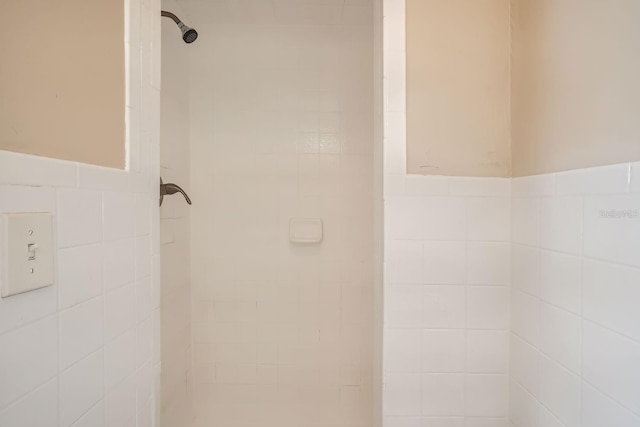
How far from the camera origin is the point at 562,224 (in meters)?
0.82

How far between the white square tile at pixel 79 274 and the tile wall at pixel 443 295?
77cm

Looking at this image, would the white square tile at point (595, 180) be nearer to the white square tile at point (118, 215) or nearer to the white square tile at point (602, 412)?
the white square tile at point (602, 412)

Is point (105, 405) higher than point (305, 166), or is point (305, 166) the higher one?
point (305, 166)

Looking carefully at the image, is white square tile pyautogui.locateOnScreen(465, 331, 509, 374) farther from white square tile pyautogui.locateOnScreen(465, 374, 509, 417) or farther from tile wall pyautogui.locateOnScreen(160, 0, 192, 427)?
tile wall pyautogui.locateOnScreen(160, 0, 192, 427)

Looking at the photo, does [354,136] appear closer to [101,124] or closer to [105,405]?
[101,124]

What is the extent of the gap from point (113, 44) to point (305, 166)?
1.14 metres

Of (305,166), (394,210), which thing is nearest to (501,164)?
(394,210)

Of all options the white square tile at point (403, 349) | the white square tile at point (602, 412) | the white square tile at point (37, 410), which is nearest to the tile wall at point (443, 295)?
the white square tile at point (403, 349)

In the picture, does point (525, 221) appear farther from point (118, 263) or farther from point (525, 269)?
point (118, 263)

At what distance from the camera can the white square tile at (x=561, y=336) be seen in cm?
77

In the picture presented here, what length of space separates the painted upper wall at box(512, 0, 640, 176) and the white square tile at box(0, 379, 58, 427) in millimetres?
1181

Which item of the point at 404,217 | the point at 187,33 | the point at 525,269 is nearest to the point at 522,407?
the point at 525,269

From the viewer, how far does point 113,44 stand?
796mm

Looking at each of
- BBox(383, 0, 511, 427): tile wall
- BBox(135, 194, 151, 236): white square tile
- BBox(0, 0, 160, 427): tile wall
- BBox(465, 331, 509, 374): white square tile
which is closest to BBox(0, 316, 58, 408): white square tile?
BBox(0, 0, 160, 427): tile wall
